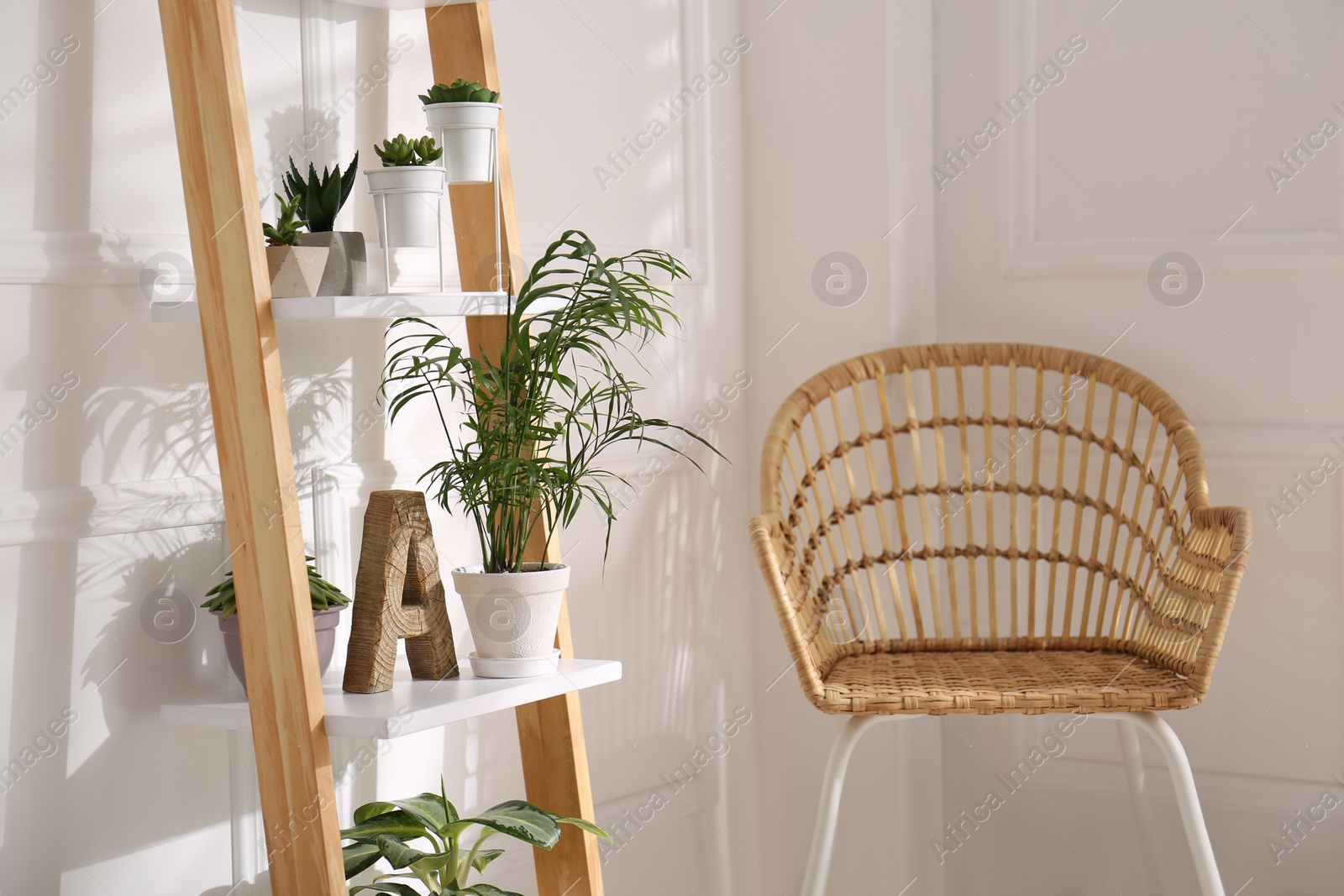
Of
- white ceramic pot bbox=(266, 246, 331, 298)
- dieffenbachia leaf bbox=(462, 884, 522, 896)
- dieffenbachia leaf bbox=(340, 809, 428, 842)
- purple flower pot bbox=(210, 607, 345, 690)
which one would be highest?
white ceramic pot bbox=(266, 246, 331, 298)

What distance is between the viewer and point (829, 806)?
157 centimetres

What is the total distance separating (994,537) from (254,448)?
1260mm

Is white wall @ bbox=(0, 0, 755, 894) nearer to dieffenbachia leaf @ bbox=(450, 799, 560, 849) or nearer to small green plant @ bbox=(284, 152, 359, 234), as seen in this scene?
small green plant @ bbox=(284, 152, 359, 234)

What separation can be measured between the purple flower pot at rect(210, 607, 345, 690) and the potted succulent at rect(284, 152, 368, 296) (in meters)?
0.34

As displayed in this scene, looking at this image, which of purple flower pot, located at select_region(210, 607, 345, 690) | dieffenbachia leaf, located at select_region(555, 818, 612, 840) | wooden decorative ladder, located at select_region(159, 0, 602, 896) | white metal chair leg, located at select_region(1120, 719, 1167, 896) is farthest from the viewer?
white metal chair leg, located at select_region(1120, 719, 1167, 896)

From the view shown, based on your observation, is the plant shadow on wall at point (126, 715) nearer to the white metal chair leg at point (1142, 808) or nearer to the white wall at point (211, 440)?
the white wall at point (211, 440)

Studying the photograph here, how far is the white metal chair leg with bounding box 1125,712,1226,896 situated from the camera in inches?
57.9

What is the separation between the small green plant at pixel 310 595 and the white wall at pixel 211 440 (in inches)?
2.4

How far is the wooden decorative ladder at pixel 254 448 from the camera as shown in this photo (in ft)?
3.78

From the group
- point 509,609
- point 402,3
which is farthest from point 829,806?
point 402,3

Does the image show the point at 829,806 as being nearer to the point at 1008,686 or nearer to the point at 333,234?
the point at 1008,686

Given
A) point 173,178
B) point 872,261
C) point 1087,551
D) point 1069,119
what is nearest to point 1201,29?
point 1069,119

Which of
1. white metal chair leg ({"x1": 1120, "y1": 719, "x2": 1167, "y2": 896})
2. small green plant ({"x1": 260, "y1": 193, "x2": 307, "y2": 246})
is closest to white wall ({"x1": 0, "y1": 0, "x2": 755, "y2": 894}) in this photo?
small green plant ({"x1": 260, "y1": 193, "x2": 307, "y2": 246})

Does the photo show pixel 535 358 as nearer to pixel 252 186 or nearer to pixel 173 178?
pixel 252 186
